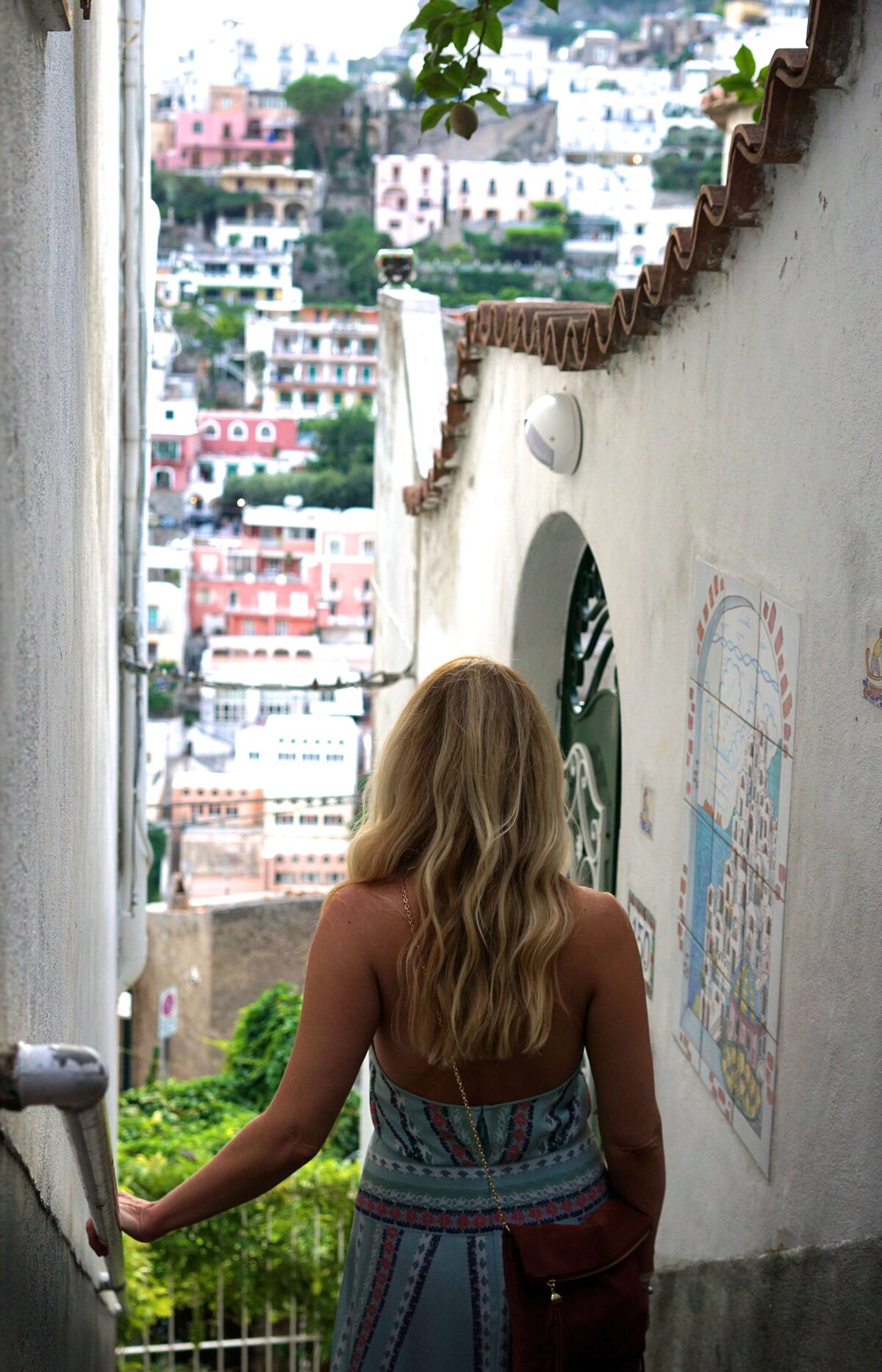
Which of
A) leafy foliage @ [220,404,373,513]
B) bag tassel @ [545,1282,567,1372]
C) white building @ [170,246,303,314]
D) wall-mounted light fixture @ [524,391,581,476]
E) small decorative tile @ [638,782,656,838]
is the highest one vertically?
white building @ [170,246,303,314]

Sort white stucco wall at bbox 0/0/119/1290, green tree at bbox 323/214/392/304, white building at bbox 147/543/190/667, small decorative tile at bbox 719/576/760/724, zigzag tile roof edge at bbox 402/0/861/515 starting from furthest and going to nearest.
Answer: green tree at bbox 323/214/392/304 < white building at bbox 147/543/190/667 < small decorative tile at bbox 719/576/760/724 < zigzag tile roof edge at bbox 402/0/861/515 < white stucco wall at bbox 0/0/119/1290

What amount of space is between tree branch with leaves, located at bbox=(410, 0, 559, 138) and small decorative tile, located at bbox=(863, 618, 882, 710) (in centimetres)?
178

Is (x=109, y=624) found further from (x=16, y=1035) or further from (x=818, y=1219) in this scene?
(x=16, y=1035)

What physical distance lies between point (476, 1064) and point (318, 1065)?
188 millimetres

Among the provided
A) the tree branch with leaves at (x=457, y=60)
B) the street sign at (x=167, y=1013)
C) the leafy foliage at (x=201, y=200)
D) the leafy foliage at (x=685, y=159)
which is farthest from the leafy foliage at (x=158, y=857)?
the leafy foliage at (x=201, y=200)

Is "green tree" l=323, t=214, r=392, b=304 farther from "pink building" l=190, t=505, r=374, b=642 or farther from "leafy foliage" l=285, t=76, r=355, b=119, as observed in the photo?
"pink building" l=190, t=505, r=374, b=642

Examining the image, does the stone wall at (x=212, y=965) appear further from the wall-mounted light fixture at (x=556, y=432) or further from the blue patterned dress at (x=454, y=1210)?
the blue patterned dress at (x=454, y=1210)

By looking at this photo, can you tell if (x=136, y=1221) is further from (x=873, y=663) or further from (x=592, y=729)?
(x=592, y=729)

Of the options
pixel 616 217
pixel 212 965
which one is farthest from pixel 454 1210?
pixel 616 217

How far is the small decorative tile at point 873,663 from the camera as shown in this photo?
2.01m

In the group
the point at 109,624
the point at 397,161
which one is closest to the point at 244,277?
the point at 397,161

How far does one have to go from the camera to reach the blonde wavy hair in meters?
1.70

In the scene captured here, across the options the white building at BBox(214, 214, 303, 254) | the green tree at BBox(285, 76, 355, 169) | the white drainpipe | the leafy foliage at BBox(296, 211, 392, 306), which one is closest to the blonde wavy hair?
the white drainpipe

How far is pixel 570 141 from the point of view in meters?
85.6
